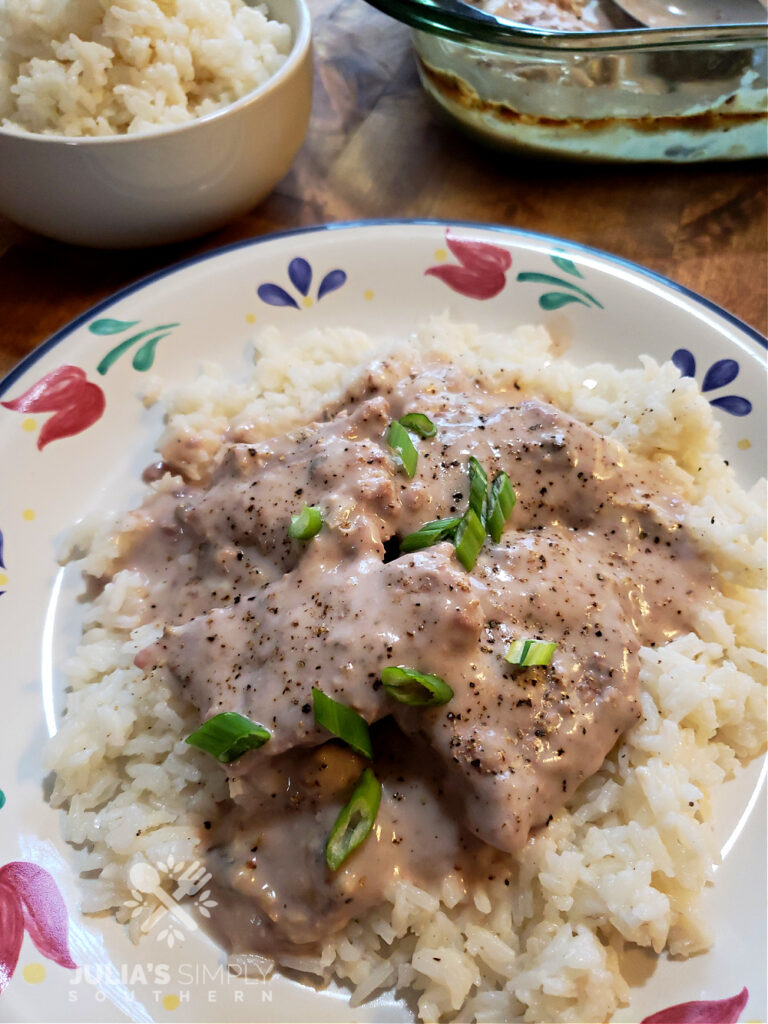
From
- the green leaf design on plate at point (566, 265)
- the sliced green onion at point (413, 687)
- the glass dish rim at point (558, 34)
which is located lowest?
the sliced green onion at point (413, 687)

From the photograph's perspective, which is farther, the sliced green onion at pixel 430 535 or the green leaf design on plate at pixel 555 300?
the green leaf design on plate at pixel 555 300

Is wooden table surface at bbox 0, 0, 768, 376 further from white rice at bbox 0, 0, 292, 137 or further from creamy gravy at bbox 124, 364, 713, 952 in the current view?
creamy gravy at bbox 124, 364, 713, 952

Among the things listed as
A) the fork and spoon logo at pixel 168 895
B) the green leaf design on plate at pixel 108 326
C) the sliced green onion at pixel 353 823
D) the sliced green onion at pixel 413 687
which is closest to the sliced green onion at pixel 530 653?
the sliced green onion at pixel 413 687

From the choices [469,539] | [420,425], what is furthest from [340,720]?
[420,425]

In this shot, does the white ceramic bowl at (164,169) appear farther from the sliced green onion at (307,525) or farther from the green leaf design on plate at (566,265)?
the sliced green onion at (307,525)

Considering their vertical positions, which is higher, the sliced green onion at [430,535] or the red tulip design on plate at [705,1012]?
the sliced green onion at [430,535]

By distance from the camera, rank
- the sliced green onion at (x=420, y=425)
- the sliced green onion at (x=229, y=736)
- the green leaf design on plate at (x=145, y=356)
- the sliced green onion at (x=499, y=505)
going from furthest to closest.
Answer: the green leaf design on plate at (x=145, y=356) → the sliced green onion at (x=420, y=425) → the sliced green onion at (x=499, y=505) → the sliced green onion at (x=229, y=736)

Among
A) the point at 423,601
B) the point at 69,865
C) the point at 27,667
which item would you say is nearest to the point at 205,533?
the point at 27,667

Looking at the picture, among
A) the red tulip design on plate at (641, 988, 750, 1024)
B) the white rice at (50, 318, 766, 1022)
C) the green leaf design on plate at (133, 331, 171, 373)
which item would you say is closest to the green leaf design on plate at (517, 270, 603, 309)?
the white rice at (50, 318, 766, 1022)
